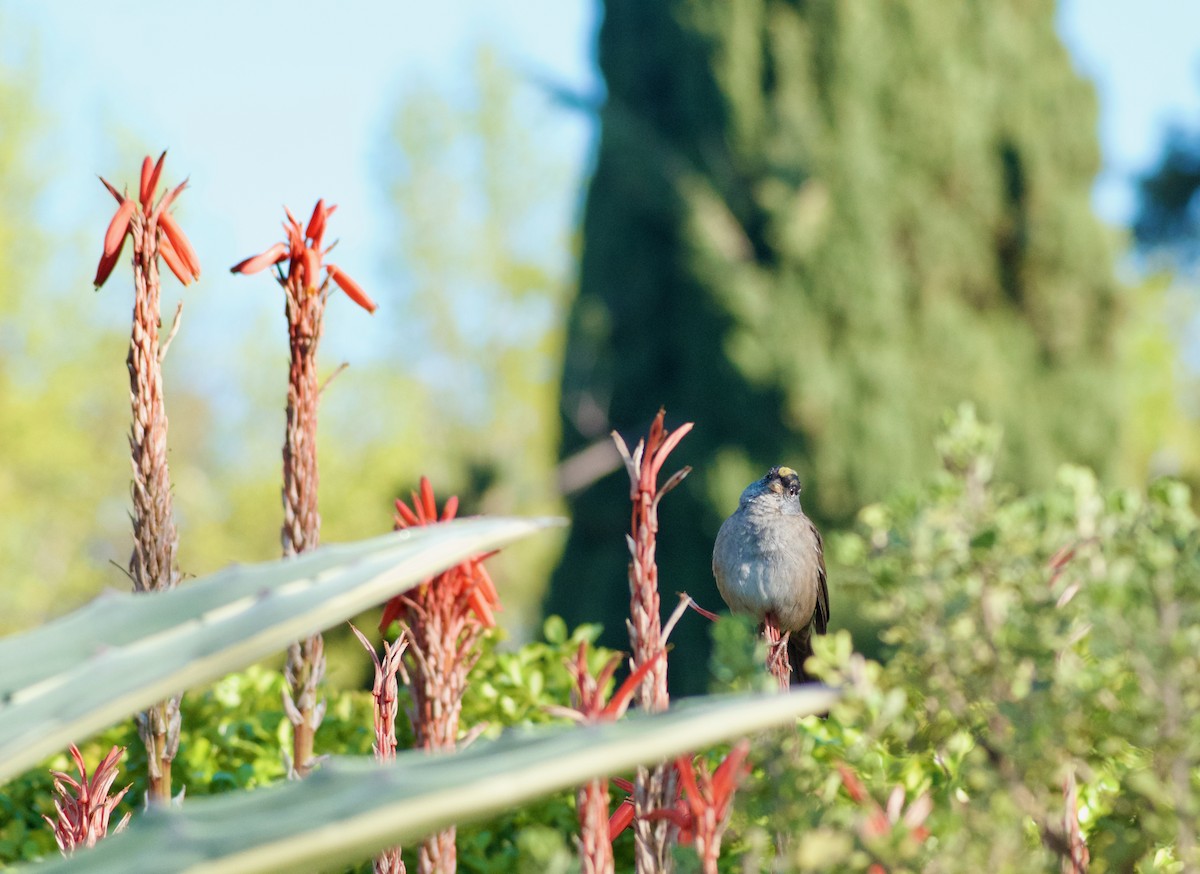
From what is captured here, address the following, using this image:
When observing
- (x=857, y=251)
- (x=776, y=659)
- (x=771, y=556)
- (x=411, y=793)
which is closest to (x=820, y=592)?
(x=771, y=556)

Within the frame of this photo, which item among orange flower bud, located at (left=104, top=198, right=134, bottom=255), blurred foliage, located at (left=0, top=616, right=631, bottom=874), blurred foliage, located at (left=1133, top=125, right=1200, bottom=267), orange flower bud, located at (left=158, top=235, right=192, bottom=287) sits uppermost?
blurred foliage, located at (left=1133, top=125, right=1200, bottom=267)

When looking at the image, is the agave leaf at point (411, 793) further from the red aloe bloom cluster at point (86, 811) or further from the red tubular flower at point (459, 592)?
the red aloe bloom cluster at point (86, 811)

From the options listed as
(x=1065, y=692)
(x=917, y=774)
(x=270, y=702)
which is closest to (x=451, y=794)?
(x=1065, y=692)

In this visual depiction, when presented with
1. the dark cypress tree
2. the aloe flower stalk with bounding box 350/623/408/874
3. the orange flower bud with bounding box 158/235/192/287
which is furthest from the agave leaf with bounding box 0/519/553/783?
the dark cypress tree

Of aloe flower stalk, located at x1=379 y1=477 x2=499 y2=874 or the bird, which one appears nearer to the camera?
aloe flower stalk, located at x1=379 y1=477 x2=499 y2=874

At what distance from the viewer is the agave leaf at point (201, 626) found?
4.77 ft

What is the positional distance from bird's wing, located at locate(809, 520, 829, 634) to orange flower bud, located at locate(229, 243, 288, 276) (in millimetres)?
1653

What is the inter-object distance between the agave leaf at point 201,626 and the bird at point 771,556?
1.79 meters

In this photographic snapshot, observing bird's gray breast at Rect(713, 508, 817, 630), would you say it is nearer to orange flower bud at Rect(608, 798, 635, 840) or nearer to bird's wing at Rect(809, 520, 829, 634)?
bird's wing at Rect(809, 520, 829, 634)

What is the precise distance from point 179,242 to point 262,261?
253 millimetres

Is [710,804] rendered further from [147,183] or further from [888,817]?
[147,183]

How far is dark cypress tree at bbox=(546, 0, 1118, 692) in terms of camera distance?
396 inches

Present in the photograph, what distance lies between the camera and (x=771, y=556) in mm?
3293

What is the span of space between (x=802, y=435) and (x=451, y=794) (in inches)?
357
